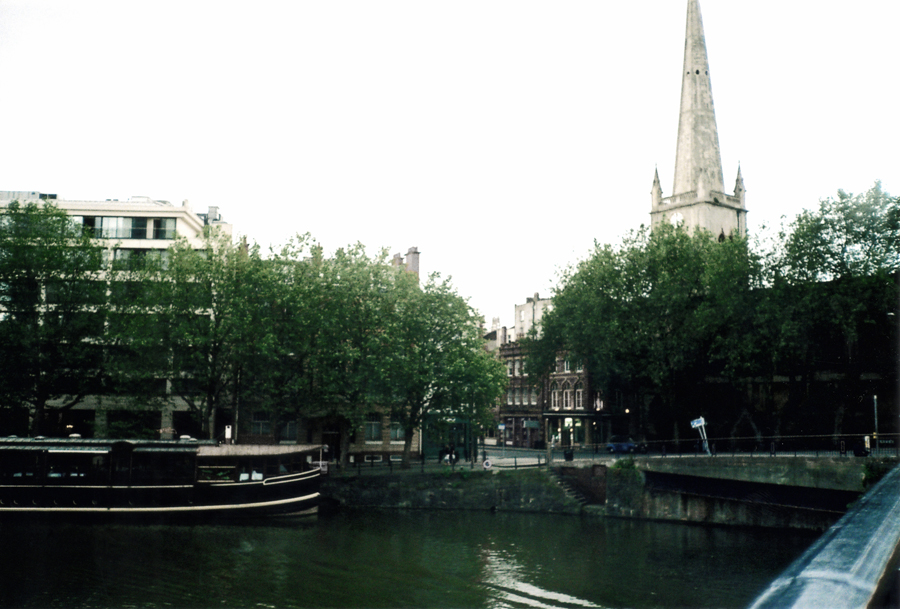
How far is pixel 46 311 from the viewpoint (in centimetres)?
4956

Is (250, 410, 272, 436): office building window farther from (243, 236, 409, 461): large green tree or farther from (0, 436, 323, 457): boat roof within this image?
(0, 436, 323, 457): boat roof

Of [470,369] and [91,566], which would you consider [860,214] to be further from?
[91,566]

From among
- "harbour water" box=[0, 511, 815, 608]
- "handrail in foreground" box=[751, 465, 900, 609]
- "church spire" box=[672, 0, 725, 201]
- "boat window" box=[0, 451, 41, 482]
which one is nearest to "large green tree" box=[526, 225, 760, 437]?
"harbour water" box=[0, 511, 815, 608]

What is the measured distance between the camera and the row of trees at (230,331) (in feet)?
159

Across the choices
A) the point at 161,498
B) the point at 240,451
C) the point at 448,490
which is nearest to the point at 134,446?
the point at 161,498

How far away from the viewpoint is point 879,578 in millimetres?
2502

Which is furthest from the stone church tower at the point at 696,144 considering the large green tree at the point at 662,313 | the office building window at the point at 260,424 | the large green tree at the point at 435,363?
the office building window at the point at 260,424

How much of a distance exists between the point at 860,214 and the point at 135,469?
144ft

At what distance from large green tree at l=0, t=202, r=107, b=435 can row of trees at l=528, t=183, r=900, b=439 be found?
33633 mm

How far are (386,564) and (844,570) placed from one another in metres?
28.8

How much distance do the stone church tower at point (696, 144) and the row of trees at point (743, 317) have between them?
22.2 m

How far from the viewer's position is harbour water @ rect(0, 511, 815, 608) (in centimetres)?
2420

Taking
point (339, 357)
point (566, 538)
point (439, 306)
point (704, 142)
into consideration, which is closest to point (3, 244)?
point (339, 357)

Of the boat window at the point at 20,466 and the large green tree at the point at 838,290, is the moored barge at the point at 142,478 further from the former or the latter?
the large green tree at the point at 838,290
